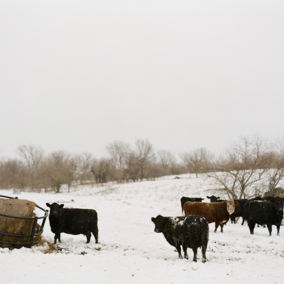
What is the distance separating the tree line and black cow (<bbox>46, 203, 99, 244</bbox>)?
1470 cm

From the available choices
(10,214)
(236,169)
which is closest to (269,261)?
(10,214)

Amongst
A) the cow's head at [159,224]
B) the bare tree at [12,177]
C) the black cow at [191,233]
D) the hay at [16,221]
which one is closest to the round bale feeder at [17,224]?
the hay at [16,221]

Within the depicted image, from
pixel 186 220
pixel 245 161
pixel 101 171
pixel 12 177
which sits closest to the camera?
pixel 186 220

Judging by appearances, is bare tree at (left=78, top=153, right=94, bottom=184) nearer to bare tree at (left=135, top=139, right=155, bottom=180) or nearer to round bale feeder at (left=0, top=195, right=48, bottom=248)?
bare tree at (left=135, top=139, right=155, bottom=180)

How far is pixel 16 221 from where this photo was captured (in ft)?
23.2

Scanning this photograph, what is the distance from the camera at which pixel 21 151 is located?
79.6m

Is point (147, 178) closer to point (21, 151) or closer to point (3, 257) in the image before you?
point (21, 151)

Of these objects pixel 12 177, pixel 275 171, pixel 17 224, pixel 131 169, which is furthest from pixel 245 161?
pixel 12 177

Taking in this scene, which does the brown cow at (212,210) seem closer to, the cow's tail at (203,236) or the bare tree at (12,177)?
the cow's tail at (203,236)

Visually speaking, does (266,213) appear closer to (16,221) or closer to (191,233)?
(191,233)

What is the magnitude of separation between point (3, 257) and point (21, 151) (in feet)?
270

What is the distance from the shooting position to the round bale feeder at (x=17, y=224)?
6.83 m

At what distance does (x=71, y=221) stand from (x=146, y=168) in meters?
59.9

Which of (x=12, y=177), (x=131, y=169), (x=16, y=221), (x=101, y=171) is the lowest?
(x=12, y=177)
